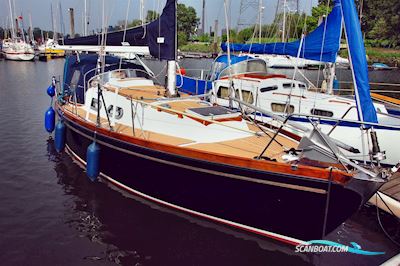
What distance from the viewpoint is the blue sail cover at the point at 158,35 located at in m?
9.69

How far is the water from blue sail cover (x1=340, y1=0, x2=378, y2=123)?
3246mm

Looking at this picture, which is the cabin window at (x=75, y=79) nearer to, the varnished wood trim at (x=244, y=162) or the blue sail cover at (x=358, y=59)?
the varnished wood trim at (x=244, y=162)

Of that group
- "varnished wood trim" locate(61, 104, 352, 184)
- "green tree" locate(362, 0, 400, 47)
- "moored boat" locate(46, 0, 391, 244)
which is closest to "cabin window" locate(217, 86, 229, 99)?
"moored boat" locate(46, 0, 391, 244)

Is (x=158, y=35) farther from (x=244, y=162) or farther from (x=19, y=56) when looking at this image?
(x=19, y=56)

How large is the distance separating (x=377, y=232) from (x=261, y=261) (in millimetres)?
3363

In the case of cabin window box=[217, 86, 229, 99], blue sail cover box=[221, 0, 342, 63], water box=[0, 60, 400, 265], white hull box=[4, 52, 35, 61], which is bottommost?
water box=[0, 60, 400, 265]

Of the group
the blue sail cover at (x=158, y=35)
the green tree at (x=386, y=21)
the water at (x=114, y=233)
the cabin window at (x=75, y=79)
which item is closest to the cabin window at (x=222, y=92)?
the blue sail cover at (x=158, y=35)

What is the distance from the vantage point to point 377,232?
8.48m

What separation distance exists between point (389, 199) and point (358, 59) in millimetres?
4150

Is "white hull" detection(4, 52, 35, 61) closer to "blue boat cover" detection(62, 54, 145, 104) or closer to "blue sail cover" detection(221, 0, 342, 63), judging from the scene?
"blue boat cover" detection(62, 54, 145, 104)

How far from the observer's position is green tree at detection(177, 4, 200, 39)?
331 ft

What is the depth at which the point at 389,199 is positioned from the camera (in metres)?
8.53

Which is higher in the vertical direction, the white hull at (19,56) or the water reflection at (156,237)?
the white hull at (19,56)

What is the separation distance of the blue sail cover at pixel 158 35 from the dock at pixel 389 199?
6.57 metres
